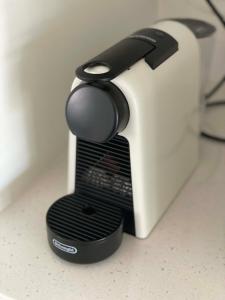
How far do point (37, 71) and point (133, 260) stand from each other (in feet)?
0.97

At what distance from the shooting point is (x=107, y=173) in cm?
65

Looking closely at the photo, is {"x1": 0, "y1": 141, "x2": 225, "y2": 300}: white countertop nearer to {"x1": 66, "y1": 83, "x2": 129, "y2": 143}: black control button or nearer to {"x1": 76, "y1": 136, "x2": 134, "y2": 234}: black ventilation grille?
{"x1": 76, "y1": 136, "x2": 134, "y2": 234}: black ventilation grille

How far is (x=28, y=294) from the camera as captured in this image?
22.5 inches

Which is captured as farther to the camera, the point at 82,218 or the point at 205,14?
the point at 205,14

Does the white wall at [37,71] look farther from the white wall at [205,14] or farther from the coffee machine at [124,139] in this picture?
the white wall at [205,14]

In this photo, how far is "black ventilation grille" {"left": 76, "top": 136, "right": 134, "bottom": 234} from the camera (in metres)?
0.63

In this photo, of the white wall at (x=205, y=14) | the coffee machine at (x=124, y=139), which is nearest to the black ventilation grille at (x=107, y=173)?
the coffee machine at (x=124, y=139)

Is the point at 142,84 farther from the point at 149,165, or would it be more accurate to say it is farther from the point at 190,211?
the point at 190,211

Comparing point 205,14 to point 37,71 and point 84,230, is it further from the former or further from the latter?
point 84,230

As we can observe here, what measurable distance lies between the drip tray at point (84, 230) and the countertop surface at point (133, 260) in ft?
0.06

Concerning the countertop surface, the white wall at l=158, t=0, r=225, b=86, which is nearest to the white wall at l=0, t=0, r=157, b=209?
the countertop surface

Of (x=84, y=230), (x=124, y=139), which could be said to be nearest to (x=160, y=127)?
(x=124, y=139)

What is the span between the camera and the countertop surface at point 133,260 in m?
0.58

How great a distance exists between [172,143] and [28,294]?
0.91ft
